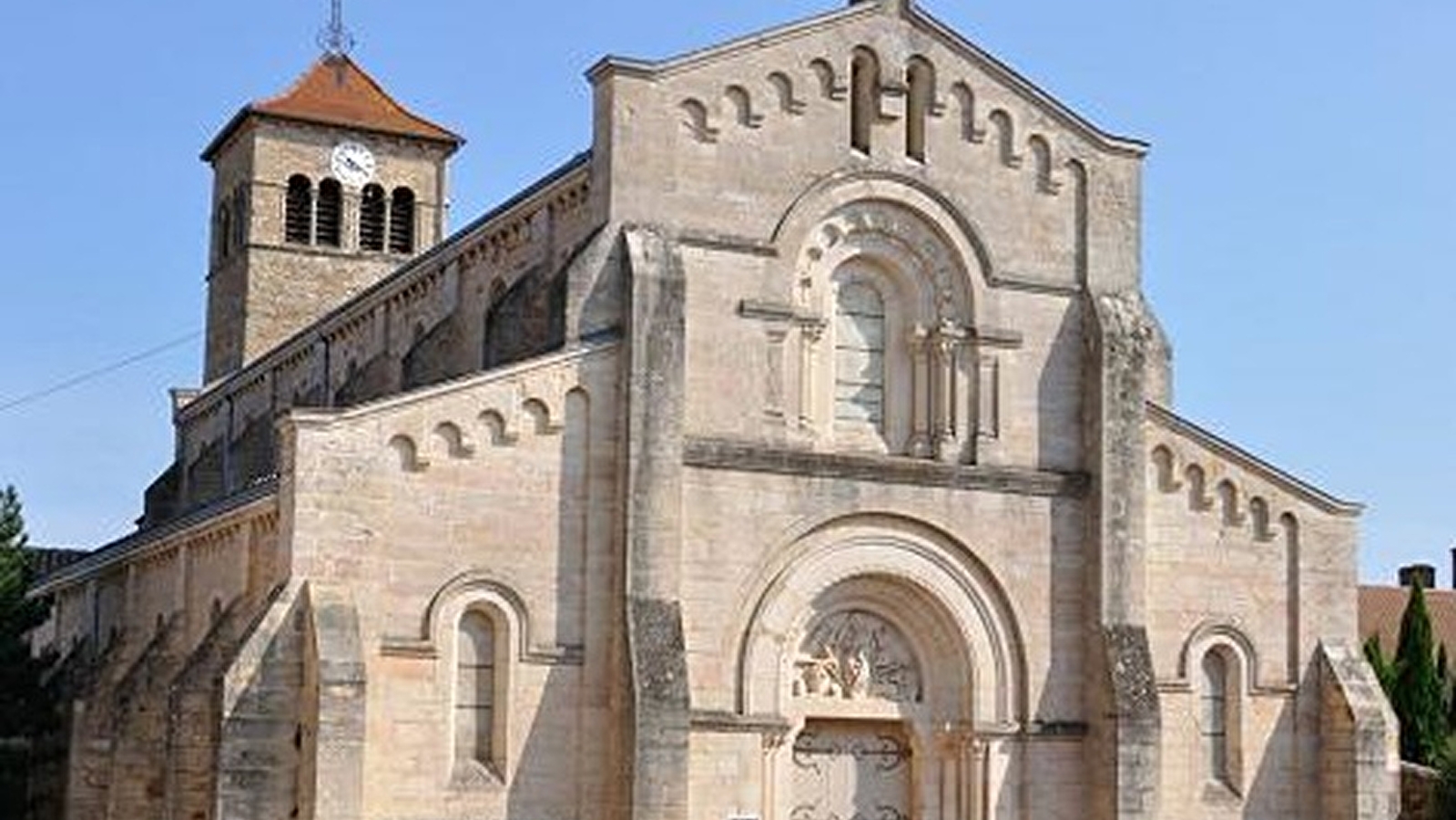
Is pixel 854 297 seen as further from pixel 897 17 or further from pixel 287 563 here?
pixel 287 563

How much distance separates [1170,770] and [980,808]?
10.3 feet

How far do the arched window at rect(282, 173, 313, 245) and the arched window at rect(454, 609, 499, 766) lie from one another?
1082 inches

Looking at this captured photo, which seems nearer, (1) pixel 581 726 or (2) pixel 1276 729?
(1) pixel 581 726

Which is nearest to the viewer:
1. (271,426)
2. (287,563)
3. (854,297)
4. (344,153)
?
(287,563)

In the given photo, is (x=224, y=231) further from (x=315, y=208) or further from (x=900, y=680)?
(x=900, y=680)

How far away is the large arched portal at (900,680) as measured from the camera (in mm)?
32750

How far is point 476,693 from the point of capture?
99.3 ft

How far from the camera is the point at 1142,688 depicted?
33.6 meters

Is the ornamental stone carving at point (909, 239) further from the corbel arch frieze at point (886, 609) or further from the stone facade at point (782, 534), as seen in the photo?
the corbel arch frieze at point (886, 609)

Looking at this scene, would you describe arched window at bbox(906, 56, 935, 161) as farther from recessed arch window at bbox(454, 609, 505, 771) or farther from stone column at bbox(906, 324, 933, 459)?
recessed arch window at bbox(454, 609, 505, 771)

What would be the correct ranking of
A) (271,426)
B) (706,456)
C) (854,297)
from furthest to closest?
1. (271,426)
2. (854,297)
3. (706,456)

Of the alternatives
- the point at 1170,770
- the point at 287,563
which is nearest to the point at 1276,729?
the point at 1170,770

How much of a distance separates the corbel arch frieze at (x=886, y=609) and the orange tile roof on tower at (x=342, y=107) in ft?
87.3

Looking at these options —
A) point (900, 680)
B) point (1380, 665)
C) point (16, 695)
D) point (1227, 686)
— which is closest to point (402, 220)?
point (16, 695)
